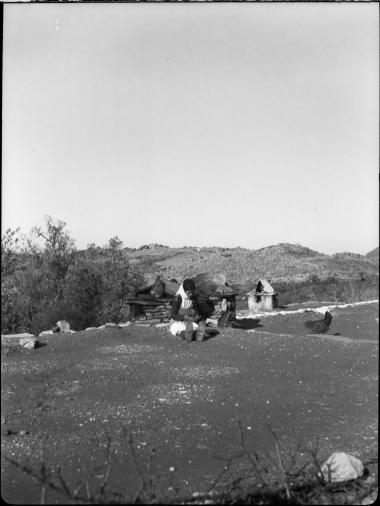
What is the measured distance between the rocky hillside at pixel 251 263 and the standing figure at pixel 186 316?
18.3 feet

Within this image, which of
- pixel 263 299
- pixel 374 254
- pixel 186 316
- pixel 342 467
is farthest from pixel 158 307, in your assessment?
pixel 342 467

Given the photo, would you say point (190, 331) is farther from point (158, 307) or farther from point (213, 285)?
point (213, 285)

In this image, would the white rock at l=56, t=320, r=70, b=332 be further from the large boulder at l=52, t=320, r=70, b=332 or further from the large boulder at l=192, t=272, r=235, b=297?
the large boulder at l=192, t=272, r=235, b=297

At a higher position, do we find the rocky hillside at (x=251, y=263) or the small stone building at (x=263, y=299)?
the rocky hillside at (x=251, y=263)

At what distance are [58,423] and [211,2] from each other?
3.06m

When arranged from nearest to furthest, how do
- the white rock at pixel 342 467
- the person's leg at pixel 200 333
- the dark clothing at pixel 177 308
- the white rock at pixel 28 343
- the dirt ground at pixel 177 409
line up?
1. the white rock at pixel 342 467
2. the dirt ground at pixel 177 409
3. the white rock at pixel 28 343
4. the person's leg at pixel 200 333
5. the dark clothing at pixel 177 308

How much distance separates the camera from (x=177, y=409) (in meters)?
4.02

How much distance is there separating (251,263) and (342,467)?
13123 millimetres

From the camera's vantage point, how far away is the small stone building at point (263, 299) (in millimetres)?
11945

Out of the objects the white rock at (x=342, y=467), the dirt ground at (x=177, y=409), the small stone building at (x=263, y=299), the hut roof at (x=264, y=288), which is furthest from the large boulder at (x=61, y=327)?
the white rock at (x=342, y=467)

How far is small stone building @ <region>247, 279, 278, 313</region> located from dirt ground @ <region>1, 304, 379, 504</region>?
19.1ft

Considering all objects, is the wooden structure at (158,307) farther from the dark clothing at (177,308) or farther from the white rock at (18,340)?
the white rock at (18,340)

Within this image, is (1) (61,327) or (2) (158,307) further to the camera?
(2) (158,307)

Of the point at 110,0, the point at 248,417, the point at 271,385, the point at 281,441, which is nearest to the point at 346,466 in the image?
the point at 281,441
